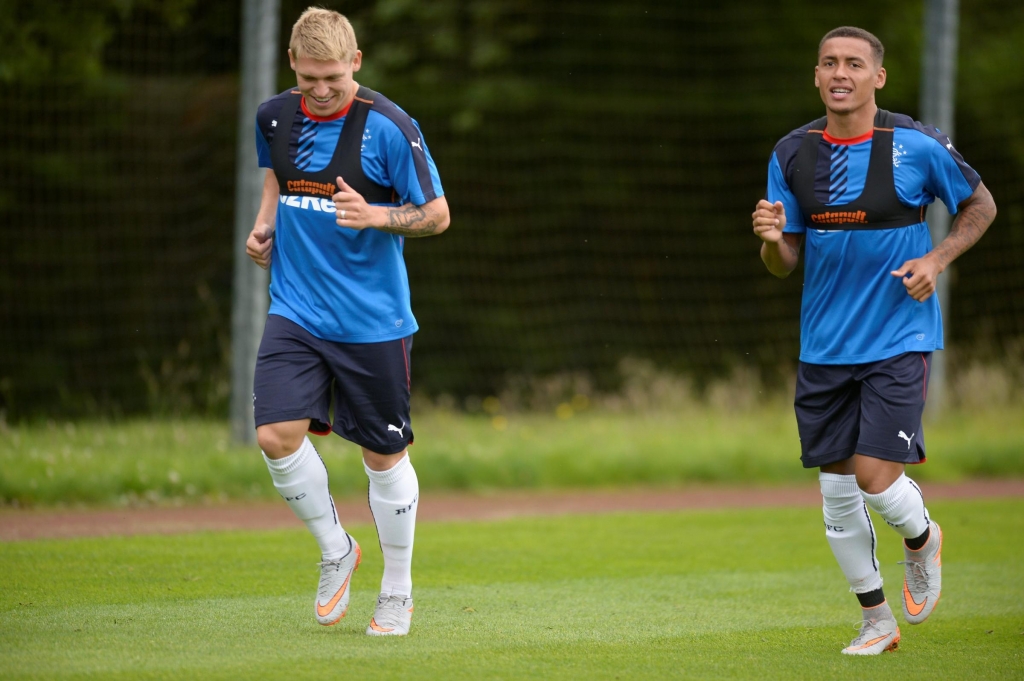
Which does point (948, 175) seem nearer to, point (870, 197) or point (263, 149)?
point (870, 197)

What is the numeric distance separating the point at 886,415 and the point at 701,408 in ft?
25.1

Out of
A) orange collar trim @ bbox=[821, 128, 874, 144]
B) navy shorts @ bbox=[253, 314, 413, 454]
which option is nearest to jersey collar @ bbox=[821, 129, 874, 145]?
orange collar trim @ bbox=[821, 128, 874, 144]

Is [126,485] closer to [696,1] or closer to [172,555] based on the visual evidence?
[172,555]

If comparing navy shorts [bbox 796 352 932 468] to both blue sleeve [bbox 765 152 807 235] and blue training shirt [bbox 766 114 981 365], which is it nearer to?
blue training shirt [bbox 766 114 981 365]

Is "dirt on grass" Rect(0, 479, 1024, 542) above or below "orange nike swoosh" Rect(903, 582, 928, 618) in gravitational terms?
below

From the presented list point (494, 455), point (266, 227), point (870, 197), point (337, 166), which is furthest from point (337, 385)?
point (494, 455)

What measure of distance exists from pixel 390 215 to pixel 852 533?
2189mm

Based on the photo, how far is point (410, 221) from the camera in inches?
185

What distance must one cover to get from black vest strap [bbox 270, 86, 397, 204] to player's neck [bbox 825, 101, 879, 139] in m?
1.78

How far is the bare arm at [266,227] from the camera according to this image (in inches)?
193

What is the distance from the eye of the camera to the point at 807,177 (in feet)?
16.1

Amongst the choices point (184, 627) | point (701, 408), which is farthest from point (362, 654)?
point (701, 408)

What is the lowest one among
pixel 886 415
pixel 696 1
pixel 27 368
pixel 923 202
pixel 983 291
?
pixel 27 368

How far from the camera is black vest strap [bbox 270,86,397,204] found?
188 inches
